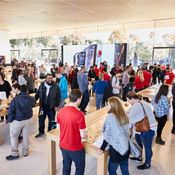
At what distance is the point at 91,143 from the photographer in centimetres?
288

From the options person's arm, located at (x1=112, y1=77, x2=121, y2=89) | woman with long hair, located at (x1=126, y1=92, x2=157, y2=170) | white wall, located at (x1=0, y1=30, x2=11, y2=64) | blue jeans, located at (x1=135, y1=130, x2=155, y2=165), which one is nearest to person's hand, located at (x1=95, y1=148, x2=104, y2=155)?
woman with long hair, located at (x1=126, y1=92, x2=157, y2=170)

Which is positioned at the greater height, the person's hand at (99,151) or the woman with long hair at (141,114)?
the woman with long hair at (141,114)

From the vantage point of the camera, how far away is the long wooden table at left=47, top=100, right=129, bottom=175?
9.11 feet

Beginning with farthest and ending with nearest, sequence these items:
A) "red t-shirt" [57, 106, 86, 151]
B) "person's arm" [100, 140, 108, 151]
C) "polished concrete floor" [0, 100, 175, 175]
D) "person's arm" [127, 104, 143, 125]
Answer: "polished concrete floor" [0, 100, 175, 175] < "person's arm" [127, 104, 143, 125] < "person's arm" [100, 140, 108, 151] < "red t-shirt" [57, 106, 86, 151]

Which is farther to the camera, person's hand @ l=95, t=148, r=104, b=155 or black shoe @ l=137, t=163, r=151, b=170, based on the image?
black shoe @ l=137, t=163, r=151, b=170

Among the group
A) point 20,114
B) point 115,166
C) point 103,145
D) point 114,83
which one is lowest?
point 115,166

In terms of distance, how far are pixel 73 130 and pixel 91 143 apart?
20.5 inches

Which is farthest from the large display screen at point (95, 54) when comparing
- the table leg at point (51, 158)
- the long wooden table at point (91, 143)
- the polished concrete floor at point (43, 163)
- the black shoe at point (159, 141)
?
the table leg at point (51, 158)

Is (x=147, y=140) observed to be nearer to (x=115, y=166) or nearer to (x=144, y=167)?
(x=144, y=167)

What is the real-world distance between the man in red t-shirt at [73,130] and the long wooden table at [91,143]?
0.78 feet

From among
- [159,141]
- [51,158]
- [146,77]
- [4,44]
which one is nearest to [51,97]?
[51,158]

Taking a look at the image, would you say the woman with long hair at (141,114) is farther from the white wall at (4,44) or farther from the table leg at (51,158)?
the white wall at (4,44)

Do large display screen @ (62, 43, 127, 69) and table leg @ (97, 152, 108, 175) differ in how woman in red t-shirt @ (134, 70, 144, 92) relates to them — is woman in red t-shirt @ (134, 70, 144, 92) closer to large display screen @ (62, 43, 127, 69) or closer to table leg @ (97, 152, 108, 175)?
table leg @ (97, 152, 108, 175)

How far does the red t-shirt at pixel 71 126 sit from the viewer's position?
2445 mm
